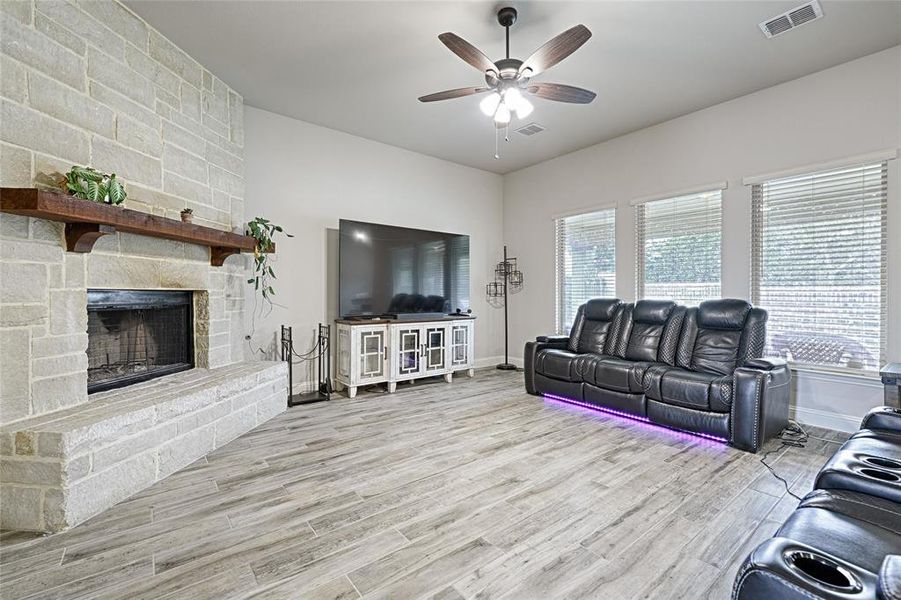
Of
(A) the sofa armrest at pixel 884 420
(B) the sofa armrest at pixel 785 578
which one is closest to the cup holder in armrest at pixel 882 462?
(A) the sofa armrest at pixel 884 420

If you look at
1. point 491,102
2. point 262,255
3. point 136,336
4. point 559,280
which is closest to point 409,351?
point 262,255

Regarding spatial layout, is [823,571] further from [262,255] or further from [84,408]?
[262,255]

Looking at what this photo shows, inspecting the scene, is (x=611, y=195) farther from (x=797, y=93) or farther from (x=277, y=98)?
(x=277, y=98)

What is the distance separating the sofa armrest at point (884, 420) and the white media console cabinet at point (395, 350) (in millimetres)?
3693

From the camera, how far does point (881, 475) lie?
1.46 metres

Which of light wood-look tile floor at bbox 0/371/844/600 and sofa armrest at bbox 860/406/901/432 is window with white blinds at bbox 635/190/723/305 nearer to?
light wood-look tile floor at bbox 0/371/844/600

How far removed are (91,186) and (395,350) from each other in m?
2.94

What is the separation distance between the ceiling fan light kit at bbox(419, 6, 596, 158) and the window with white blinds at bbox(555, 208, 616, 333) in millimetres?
2556

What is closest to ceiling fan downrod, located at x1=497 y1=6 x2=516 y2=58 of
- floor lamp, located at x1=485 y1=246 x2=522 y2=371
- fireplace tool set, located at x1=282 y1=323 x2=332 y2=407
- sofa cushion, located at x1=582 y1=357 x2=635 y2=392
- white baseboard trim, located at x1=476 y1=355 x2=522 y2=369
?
sofa cushion, located at x1=582 y1=357 x2=635 y2=392

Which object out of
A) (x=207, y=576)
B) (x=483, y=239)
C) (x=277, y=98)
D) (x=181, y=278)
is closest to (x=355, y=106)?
(x=277, y=98)

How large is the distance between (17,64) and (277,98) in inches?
81.0

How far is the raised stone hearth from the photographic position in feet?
6.21

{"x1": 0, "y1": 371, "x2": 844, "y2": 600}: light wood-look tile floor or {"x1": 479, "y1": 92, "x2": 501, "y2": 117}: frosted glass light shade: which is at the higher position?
{"x1": 479, "y1": 92, "x2": 501, "y2": 117}: frosted glass light shade

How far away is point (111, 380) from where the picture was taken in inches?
103
